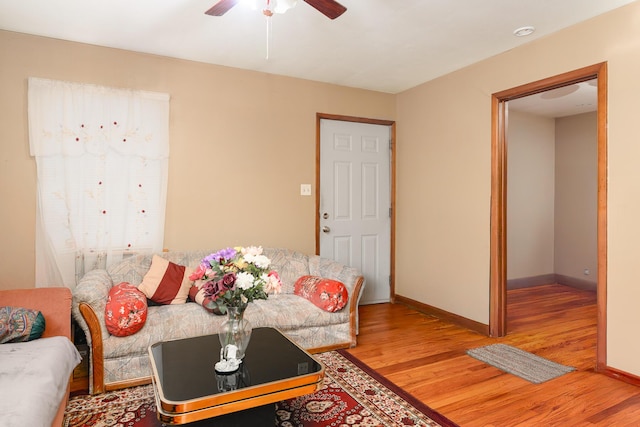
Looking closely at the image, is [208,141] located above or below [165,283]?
above

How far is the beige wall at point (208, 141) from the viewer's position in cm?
329

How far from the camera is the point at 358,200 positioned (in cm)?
477

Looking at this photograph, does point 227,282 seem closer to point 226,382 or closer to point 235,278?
point 235,278

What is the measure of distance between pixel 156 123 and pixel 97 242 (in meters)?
1.16

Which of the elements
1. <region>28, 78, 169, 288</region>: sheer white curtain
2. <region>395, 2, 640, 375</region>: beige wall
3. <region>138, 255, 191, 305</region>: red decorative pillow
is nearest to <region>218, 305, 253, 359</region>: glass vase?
<region>138, 255, 191, 305</region>: red decorative pillow

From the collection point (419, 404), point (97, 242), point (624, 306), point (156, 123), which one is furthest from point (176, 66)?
point (624, 306)

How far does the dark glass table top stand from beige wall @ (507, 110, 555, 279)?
14.7ft

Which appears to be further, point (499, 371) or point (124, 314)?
point (499, 371)

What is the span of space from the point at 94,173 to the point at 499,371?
3.58 metres

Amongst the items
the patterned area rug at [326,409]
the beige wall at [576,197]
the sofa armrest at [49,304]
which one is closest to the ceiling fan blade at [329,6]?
the patterned area rug at [326,409]

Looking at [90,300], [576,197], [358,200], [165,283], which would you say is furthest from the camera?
[576,197]

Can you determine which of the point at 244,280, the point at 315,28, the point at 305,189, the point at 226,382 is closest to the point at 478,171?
the point at 305,189

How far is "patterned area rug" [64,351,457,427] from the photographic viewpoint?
2277 mm

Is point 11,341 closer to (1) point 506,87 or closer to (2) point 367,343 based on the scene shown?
(2) point 367,343
